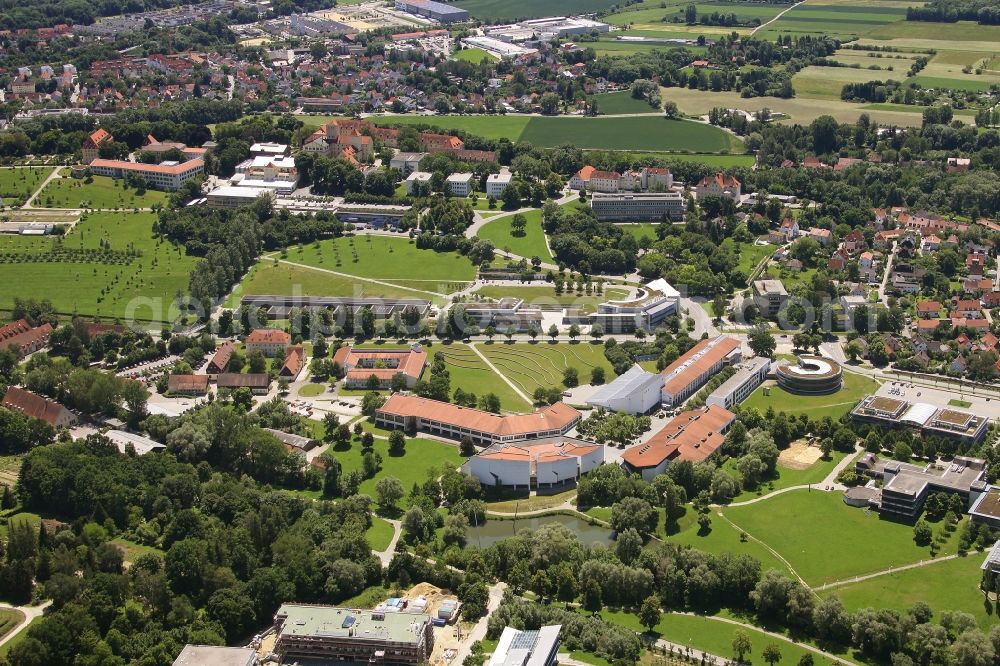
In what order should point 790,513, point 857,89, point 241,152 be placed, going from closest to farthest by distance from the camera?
1. point 790,513
2. point 241,152
3. point 857,89

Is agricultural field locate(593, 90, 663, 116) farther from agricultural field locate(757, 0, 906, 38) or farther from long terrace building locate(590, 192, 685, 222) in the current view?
agricultural field locate(757, 0, 906, 38)

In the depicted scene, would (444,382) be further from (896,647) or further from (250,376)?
(896,647)

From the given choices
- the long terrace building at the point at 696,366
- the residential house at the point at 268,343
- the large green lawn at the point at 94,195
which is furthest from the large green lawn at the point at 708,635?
the large green lawn at the point at 94,195

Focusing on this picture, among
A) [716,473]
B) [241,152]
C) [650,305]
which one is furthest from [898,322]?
[241,152]

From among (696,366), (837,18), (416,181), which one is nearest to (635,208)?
(416,181)

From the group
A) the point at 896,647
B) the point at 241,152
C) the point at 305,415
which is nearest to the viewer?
the point at 896,647

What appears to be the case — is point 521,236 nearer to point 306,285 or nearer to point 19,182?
point 306,285

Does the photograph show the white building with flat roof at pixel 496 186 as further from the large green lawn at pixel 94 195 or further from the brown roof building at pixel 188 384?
the brown roof building at pixel 188 384
